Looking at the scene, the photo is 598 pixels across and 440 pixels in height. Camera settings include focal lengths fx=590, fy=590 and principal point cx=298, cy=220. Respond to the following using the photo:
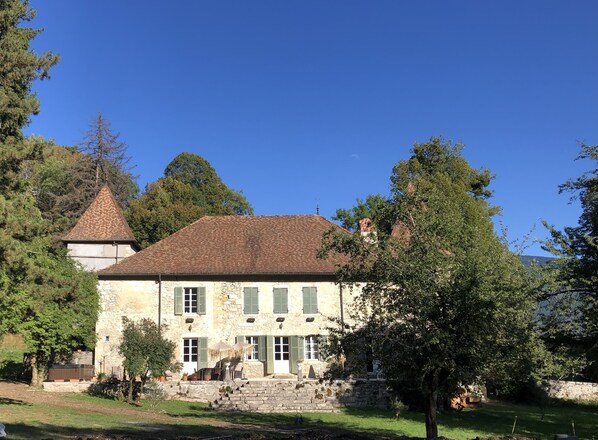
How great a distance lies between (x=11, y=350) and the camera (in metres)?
35.5

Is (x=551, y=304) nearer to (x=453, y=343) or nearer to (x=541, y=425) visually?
(x=453, y=343)

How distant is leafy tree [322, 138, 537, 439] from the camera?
12180 millimetres

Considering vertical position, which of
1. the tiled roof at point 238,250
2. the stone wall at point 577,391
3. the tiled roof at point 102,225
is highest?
the tiled roof at point 102,225

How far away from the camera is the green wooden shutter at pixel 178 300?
92.2 feet

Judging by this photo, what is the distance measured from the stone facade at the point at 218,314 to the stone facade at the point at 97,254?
13.0 ft

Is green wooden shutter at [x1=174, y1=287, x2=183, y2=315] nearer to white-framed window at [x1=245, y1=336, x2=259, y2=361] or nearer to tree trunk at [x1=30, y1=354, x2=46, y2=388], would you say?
white-framed window at [x1=245, y1=336, x2=259, y2=361]

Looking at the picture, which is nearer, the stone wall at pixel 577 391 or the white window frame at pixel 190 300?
the white window frame at pixel 190 300

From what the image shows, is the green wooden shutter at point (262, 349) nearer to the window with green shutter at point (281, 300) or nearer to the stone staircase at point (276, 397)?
the window with green shutter at point (281, 300)

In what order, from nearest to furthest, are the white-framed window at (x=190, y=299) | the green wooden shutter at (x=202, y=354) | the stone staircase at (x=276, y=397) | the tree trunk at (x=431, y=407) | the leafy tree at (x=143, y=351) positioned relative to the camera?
the tree trunk at (x=431, y=407)
the leafy tree at (x=143, y=351)
the stone staircase at (x=276, y=397)
the green wooden shutter at (x=202, y=354)
the white-framed window at (x=190, y=299)

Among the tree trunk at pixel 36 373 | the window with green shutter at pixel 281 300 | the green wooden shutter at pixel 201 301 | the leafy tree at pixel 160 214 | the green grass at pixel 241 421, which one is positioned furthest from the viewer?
the leafy tree at pixel 160 214

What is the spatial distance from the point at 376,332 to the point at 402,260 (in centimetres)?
175

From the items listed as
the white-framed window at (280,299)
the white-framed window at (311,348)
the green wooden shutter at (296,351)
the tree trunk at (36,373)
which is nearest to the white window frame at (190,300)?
the white-framed window at (280,299)

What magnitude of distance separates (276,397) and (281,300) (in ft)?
21.6

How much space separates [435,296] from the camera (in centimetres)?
1232
